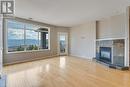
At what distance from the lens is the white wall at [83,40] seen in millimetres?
8513

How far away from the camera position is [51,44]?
962 cm

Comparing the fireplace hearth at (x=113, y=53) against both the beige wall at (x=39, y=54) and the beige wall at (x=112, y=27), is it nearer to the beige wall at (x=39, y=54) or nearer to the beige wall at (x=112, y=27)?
the beige wall at (x=112, y=27)

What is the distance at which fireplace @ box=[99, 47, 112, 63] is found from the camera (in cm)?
659

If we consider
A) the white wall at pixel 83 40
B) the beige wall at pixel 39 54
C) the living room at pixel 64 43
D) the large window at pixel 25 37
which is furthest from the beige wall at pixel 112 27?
the large window at pixel 25 37

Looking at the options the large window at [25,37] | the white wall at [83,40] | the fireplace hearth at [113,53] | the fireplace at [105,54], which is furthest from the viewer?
the white wall at [83,40]

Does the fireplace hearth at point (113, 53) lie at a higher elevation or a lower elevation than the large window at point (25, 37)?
lower

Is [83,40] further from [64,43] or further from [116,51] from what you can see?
[116,51]

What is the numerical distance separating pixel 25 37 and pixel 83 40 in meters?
4.40

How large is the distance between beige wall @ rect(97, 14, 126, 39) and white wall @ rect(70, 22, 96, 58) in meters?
0.52

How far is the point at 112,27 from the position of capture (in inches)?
276

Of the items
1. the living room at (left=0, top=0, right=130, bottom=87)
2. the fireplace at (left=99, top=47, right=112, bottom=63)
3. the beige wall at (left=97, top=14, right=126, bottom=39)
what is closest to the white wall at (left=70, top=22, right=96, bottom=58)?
the living room at (left=0, top=0, right=130, bottom=87)

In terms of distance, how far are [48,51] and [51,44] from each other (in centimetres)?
65

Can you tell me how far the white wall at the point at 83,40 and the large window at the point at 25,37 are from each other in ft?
7.95

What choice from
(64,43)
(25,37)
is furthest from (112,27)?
(25,37)
